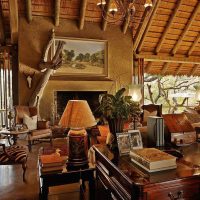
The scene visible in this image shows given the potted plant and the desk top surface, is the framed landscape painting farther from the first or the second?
the desk top surface

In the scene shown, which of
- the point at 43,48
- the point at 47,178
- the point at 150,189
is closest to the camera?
the point at 150,189

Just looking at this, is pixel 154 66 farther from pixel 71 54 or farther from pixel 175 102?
pixel 71 54

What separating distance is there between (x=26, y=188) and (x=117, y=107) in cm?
211

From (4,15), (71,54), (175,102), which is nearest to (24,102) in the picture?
(71,54)

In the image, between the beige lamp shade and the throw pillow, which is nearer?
the beige lamp shade

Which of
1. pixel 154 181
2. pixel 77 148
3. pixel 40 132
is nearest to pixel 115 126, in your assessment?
pixel 77 148

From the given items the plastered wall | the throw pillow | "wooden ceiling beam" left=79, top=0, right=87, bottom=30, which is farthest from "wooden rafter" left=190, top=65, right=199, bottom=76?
the throw pillow

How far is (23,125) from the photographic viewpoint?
5277 millimetres

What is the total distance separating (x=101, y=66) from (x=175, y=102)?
4569 millimetres

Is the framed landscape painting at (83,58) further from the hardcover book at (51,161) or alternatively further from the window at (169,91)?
the hardcover book at (51,161)

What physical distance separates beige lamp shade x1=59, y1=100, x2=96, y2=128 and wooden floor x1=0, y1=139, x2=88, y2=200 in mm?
1051

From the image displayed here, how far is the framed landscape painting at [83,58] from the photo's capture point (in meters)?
6.93

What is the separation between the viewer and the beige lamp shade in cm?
208

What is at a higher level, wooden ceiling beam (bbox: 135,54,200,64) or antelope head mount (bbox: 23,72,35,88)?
wooden ceiling beam (bbox: 135,54,200,64)
